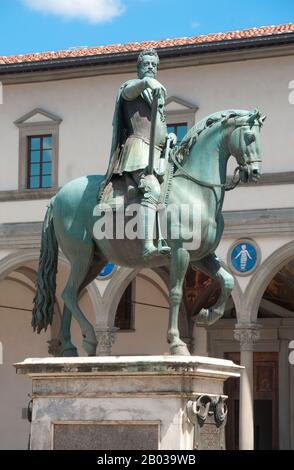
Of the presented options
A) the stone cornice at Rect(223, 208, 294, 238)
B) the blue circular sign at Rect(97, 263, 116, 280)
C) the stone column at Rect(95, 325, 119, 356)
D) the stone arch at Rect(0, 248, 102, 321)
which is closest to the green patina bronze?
the stone cornice at Rect(223, 208, 294, 238)

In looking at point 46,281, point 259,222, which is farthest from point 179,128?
point 46,281

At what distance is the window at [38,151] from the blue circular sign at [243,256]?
4.32m

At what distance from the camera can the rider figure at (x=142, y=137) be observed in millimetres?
10523

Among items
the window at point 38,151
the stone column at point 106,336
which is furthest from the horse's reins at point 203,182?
the window at point 38,151

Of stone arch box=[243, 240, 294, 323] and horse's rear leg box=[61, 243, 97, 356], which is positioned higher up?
stone arch box=[243, 240, 294, 323]

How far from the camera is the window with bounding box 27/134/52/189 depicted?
87.0ft

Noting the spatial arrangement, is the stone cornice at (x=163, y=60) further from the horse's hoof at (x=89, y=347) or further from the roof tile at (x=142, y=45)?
the horse's hoof at (x=89, y=347)

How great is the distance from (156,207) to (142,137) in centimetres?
71

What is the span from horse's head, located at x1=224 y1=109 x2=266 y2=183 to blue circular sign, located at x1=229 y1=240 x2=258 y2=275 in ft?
44.1

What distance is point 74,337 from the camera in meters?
27.9

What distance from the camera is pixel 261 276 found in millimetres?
23906

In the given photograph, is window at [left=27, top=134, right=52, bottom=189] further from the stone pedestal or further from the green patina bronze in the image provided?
the stone pedestal

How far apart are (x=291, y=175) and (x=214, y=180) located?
1349 centimetres
